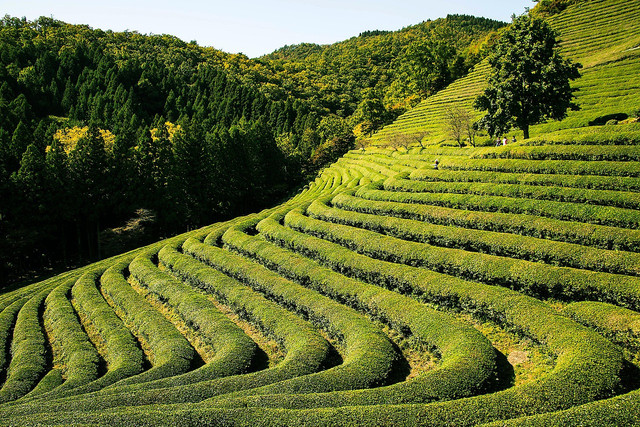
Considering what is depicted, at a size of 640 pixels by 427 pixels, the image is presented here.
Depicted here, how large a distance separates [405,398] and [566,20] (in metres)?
81.6

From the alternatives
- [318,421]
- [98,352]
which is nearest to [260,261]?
[98,352]

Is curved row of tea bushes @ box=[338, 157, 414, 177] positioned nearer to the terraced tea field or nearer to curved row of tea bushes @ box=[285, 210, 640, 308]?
the terraced tea field

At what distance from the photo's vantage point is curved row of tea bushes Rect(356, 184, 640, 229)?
1727cm

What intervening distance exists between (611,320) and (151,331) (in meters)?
18.5

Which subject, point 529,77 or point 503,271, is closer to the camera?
point 503,271

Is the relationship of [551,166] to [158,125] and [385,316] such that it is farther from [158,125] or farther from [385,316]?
[158,125]

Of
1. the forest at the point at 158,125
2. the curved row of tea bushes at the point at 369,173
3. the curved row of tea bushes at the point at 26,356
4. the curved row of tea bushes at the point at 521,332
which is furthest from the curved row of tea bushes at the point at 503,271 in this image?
the forest at the point at 158,125

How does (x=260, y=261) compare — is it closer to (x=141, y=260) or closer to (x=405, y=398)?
(x=141, y=260)

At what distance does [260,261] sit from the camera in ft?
80.7

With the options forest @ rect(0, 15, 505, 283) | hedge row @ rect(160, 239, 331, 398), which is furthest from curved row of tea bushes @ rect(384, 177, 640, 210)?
forest @ rect(0, 15, 505, 283)

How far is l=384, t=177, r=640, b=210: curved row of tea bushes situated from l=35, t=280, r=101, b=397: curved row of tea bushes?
68.9ft

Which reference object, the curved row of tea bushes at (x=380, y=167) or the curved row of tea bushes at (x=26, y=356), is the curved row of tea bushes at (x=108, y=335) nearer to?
the curved row of tea bushes at (x=26, y=356)

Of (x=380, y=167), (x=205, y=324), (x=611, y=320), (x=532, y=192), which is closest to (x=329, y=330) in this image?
(x=205, y=324)

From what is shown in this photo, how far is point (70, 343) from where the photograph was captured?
19422mm
